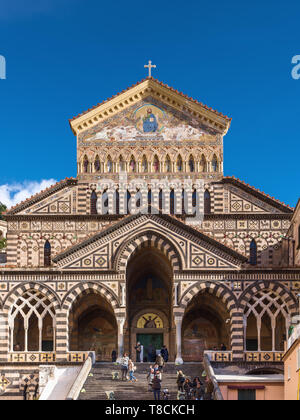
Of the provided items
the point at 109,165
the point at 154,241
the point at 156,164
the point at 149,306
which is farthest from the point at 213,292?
the point at 109,165

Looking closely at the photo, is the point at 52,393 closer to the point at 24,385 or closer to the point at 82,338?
the point at 24,385

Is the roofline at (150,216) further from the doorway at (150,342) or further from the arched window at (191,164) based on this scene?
the arched window at (191,164)

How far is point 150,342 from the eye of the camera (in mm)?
48719

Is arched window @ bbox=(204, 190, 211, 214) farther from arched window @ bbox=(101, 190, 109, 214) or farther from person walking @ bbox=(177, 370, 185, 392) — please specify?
person walking @ bbox=(177, 370, 185, 392)

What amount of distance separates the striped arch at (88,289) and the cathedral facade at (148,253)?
54mm

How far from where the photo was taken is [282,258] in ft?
164

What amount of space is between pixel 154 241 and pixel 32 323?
883 cm

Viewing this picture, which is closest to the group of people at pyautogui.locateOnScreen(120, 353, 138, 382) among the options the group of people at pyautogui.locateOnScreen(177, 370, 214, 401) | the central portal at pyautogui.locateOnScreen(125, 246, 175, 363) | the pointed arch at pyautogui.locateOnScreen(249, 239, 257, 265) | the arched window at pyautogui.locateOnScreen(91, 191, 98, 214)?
the group of people at pyautogui.locateOnScreen(177, 370, 214, 401)

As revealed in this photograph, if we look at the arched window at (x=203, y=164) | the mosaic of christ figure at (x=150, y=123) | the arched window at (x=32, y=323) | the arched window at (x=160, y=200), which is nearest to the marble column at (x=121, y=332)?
the arched window at (x=32, y=323)

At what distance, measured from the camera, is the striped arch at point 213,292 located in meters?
44.3

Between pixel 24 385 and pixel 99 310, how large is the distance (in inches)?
289

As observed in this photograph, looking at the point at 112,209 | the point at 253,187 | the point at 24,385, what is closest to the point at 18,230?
the point at 112,209

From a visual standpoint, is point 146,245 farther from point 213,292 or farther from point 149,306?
point 149,306

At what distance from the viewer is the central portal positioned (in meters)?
48.2
